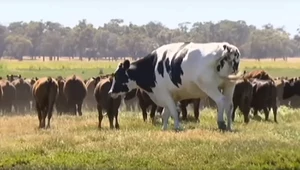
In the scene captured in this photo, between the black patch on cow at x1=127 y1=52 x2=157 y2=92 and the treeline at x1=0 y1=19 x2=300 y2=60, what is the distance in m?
105

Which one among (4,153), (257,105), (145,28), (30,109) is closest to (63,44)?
(145,28)

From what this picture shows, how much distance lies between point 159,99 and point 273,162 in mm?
8092

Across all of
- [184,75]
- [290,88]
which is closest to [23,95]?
[290,88]

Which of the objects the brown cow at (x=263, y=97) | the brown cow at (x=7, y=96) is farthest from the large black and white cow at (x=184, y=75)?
the brown cow at (x=7, y=96)

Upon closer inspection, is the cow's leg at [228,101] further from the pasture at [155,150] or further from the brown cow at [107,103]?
the brown cow at [107,103]

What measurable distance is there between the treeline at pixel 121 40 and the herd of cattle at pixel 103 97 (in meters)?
88.9

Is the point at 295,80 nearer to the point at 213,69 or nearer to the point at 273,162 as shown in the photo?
the point at 213,69

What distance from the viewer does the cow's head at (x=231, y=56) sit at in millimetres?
19391

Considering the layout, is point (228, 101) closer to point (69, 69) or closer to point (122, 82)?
point (122, 82)

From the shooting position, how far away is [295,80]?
38.6 meters

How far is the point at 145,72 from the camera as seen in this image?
21469mm

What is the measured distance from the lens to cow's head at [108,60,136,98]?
71.6 feet

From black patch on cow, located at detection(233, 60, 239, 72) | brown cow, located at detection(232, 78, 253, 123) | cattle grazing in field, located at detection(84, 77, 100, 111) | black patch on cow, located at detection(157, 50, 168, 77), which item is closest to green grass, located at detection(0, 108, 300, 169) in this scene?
black patch on cow, located at detection(233, 60, 239, 72)

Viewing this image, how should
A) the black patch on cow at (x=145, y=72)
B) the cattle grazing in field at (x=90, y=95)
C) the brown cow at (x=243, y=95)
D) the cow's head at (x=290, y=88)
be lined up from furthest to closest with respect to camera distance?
the cow's head at (x=290, y=88), the cattle grazing in field at (x=90, y=95), the brown cow at (x=243, y=95), the black patch on cow at (x=145, y=72)
